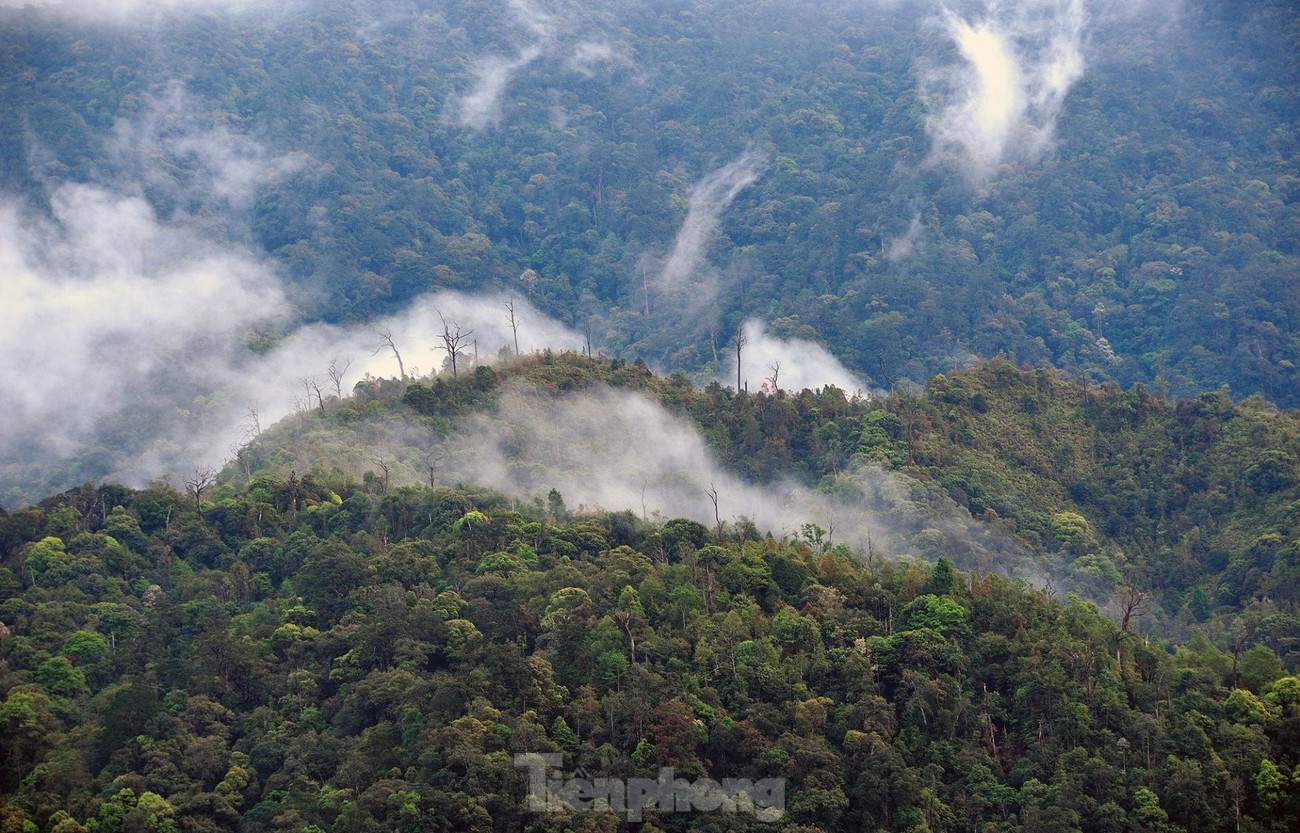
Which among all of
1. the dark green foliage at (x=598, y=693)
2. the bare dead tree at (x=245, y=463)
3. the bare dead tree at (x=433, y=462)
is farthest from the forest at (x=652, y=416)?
the bare dead tree at (x=433, y=462)

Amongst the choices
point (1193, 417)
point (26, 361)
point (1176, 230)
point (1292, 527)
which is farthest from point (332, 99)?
point (1292, 527)

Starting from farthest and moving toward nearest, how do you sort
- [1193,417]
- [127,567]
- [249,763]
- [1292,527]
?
A: [1193,417] → [1292,527] → [127,567] → [249,763]

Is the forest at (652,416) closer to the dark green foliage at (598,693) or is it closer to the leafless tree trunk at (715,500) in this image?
the dark green foliage at (598,693)

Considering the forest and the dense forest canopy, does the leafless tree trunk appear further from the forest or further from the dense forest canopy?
the dense forest canopy

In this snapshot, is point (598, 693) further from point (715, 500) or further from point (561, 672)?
point (715, 500)

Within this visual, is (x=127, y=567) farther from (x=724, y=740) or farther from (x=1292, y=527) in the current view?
(x=1292, y=527)

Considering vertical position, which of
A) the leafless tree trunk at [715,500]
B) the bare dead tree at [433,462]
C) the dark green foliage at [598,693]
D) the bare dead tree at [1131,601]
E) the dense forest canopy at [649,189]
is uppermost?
the dense forest canopy at [649,189]
